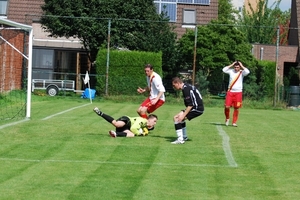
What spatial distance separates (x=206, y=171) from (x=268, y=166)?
1388 mm

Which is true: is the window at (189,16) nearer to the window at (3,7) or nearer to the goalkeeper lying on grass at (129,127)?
the window at (3,7)

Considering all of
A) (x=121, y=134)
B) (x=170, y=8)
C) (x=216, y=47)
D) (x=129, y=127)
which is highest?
(x=170, y=8)

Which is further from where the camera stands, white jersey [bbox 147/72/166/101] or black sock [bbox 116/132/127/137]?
white jersey [bbox 147/72/166/101]

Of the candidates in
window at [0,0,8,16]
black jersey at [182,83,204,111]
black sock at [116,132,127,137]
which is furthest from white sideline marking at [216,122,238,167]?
window at [0,0,8,16]

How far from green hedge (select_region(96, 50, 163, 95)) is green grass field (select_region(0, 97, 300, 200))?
16.0 meters

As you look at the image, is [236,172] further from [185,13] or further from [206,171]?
[185,13]

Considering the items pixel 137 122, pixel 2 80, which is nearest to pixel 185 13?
pixel 2 80

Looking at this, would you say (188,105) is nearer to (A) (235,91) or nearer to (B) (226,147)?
(B) (226,147)

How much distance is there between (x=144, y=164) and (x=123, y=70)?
24.1 m

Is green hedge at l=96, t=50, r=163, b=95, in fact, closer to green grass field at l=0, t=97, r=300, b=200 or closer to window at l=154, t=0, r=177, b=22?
window at l=154, t=0, r=177, b=22

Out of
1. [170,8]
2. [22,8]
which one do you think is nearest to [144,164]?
[170,8]

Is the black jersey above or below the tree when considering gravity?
below

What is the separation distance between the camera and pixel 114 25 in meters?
38.5

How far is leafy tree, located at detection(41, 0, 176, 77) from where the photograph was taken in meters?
38.6
